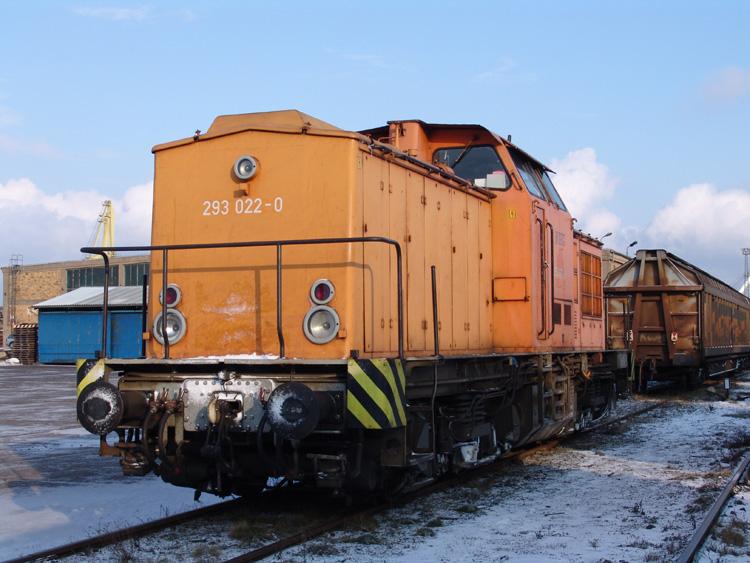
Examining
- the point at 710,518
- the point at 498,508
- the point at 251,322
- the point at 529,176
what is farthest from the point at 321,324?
the point at 529,176

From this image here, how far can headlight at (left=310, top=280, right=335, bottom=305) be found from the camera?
6.63 m

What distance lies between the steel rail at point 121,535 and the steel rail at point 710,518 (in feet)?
12.0

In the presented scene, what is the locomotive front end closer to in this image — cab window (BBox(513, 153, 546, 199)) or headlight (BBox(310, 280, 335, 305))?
headlight (BBox(310, 280, 335, 305))

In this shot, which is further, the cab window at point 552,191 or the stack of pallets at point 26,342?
the stack of pallets at point 26,342

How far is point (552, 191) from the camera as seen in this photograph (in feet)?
36.2

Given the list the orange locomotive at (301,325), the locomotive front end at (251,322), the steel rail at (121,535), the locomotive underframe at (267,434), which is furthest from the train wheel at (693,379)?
the steel rail at (121,535)

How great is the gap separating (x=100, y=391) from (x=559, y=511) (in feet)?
12.9

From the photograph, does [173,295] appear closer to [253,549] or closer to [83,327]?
[253,549]

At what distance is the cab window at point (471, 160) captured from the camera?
9.31m

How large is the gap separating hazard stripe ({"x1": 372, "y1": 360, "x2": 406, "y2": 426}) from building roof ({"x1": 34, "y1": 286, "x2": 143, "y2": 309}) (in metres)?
32.5

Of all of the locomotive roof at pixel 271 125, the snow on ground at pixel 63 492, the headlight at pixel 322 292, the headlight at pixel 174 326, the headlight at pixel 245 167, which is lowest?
the snow on ground at pixel 63 492

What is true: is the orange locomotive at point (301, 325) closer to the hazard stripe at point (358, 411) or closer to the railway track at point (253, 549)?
the hazard stripe at point (358, 411)

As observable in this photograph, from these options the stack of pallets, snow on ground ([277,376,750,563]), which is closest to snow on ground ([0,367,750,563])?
snow on ground ([277,376,750,563])

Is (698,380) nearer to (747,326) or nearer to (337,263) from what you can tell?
(747,326)
